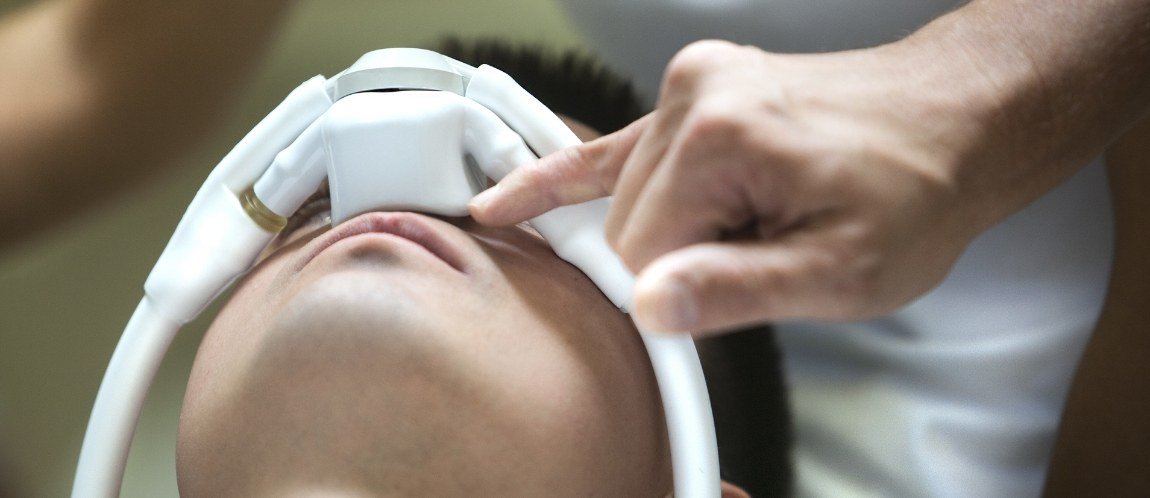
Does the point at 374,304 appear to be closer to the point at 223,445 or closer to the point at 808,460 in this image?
the point at 223,445

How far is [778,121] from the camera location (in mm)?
477

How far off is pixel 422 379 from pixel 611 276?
0.47ft

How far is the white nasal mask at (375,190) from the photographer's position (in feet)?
1.97

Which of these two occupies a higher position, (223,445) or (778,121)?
(778,121)

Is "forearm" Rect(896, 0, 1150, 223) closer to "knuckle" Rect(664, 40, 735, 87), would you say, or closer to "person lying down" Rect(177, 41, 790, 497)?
"knuckle" Rect(664, 40, 735, 87)

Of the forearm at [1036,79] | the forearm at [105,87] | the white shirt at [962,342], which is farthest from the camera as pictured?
the forearm at [105,87]

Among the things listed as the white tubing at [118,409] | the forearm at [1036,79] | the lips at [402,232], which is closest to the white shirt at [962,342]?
the forearm at [1036,79]

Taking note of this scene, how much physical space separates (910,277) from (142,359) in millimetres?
525

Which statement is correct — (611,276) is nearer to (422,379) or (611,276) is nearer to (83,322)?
(422,379)

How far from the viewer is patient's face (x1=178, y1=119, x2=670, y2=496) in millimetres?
562

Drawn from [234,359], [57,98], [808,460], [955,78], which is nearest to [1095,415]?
[808,460]

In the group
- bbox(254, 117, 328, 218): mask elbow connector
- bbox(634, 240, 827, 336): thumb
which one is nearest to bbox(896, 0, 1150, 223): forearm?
bbox(634, 240, 827, 336): thumb

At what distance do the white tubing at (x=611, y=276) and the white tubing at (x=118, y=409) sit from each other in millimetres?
277

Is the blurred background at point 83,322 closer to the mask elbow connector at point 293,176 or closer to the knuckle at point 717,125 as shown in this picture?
the mask elbow connector at point 293,176
